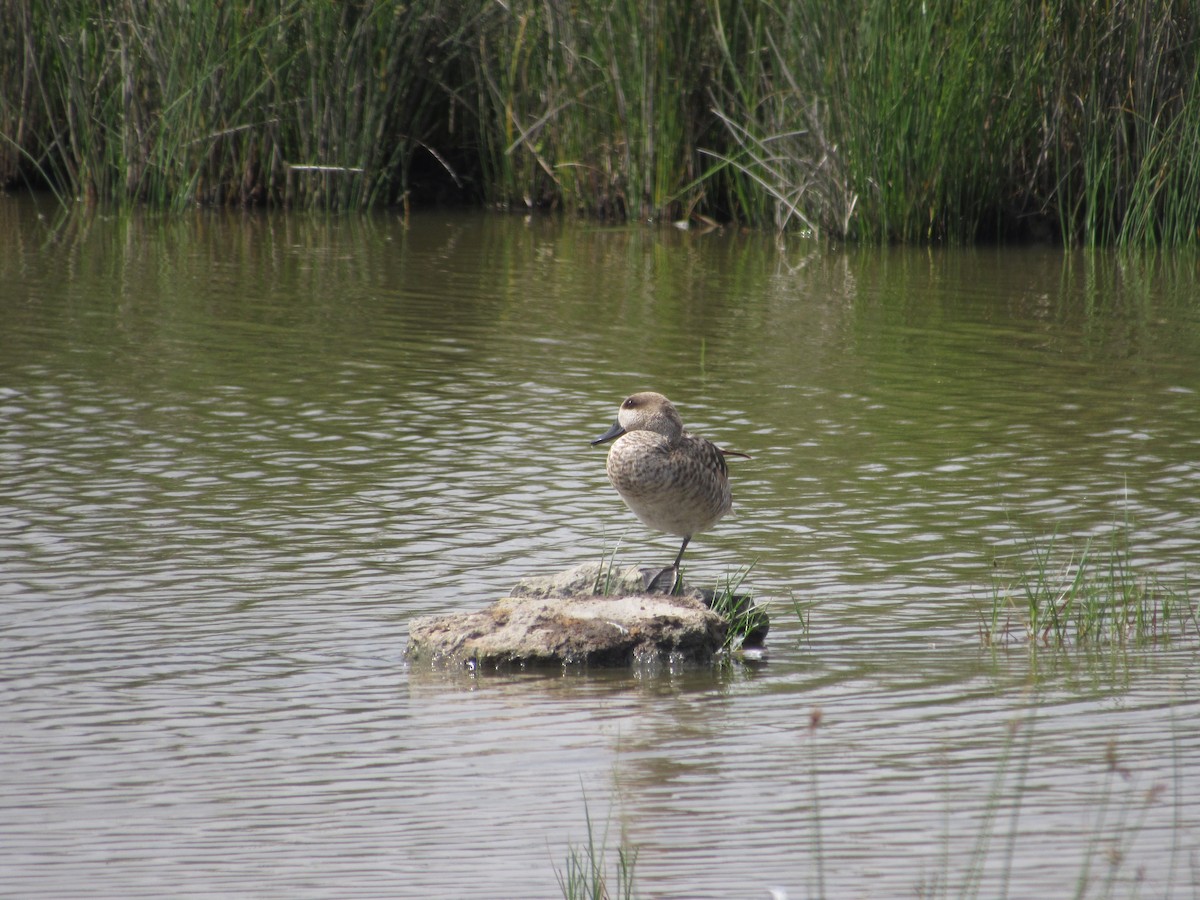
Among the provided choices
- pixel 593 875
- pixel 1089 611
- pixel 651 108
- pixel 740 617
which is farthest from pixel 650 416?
pixel 651 108

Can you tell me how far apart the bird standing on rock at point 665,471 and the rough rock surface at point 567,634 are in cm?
47

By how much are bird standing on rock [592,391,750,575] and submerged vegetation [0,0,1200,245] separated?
711cm

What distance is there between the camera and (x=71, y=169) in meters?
14.5

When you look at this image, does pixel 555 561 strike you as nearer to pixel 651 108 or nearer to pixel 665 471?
pixel 665 471

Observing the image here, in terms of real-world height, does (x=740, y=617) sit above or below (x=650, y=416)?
below

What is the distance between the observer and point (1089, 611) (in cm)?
495

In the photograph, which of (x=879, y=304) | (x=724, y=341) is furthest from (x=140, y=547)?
(x=879, y=304)

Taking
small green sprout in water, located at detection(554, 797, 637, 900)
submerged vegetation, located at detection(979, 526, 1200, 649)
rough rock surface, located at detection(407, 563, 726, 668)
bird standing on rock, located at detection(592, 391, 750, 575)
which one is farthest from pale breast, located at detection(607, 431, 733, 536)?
small green sprout in water, located at detection(554, 797, 637, 900)

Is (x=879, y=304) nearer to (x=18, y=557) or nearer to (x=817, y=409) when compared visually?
(x=817, y=409)

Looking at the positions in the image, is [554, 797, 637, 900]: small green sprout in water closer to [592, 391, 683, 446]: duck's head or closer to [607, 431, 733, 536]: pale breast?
[607, 431, 733, 536]: pale breast

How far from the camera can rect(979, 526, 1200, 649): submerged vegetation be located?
4.93 metres

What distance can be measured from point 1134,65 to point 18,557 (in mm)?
9281

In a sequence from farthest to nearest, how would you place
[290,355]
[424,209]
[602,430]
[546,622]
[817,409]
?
[424,209] < [290,355] < [817,409] < [602,430] < [546,622]

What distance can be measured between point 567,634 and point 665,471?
28.0 inches
